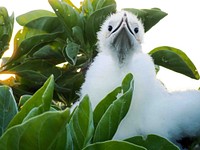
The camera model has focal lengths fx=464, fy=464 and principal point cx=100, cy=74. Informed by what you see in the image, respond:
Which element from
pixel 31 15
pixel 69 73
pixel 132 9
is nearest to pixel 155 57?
pixel 132 9

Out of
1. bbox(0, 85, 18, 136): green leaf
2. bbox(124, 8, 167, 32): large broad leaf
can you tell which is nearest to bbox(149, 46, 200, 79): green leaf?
bbox(124, 8, 167, 32): large broad leaf

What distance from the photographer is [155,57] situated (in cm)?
173

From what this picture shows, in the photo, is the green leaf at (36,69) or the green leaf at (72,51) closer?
→ the green leaf at (72,51)

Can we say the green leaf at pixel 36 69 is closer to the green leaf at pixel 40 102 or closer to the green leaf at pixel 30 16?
the green leaf at pixel 30 16

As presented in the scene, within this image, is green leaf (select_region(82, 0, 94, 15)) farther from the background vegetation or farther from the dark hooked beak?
the dark hooked beak

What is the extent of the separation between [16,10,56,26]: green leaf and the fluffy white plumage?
0.33m

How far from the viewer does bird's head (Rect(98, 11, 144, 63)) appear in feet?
4.79

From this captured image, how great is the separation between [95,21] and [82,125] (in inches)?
36.6

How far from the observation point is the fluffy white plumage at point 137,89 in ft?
4.23

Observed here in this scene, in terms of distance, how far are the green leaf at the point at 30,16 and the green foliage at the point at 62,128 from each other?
93cm

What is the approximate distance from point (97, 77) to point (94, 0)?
576 millimetres

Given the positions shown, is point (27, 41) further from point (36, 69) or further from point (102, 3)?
point (102, 3)

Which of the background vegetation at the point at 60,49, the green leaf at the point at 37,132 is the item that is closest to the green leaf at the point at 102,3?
the background vegetation at the point at 60,49

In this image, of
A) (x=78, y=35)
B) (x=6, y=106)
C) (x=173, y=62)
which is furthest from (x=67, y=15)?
(x=6, y=106)
